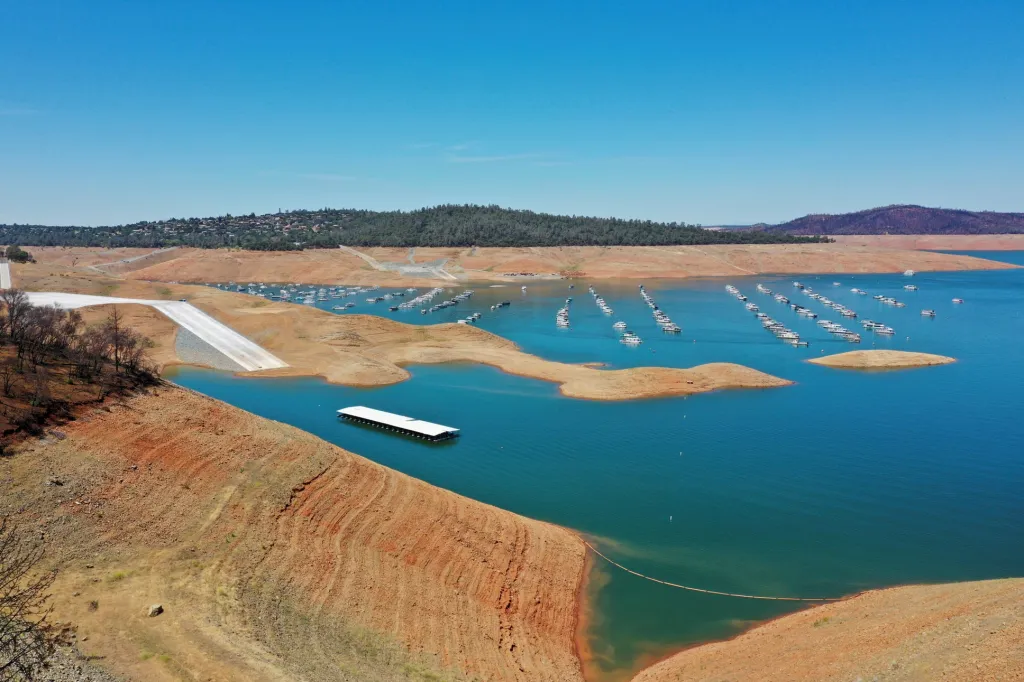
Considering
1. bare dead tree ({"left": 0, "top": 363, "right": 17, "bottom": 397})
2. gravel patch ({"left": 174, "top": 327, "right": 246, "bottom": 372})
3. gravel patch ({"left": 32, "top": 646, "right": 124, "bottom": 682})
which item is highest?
bare dead tree ({"left": 0, "top": 363, "right": 17, "bottom": 397})

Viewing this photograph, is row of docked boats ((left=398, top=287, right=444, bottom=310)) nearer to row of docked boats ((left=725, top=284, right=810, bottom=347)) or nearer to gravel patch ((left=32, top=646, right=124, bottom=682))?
row of docked boats ((left=725, top=284, right=810, bottom=347))

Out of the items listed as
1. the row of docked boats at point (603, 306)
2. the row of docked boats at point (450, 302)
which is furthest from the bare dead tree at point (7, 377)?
the row of docked boats at point (603, 306)

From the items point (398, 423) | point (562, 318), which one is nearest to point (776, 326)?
point (562, 318)

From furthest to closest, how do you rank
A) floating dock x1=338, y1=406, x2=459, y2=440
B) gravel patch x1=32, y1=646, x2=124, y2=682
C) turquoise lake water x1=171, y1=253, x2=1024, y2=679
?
floating dock x1=338, y1=406, x2=459, y2=440, turquoise lake water x1=171, y1=253, x2=1024, y2=679, gravel patch x1=32, y1=646, x2=124, y2=682

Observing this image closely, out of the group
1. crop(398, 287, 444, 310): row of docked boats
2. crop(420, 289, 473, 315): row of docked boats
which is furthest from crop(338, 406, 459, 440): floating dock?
crop(398, 287, 444, 310): row of docked boats

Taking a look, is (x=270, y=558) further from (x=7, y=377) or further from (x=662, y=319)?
(x=662, y=319)

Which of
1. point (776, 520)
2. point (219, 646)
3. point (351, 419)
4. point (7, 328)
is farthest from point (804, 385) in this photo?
point (7, 328)
